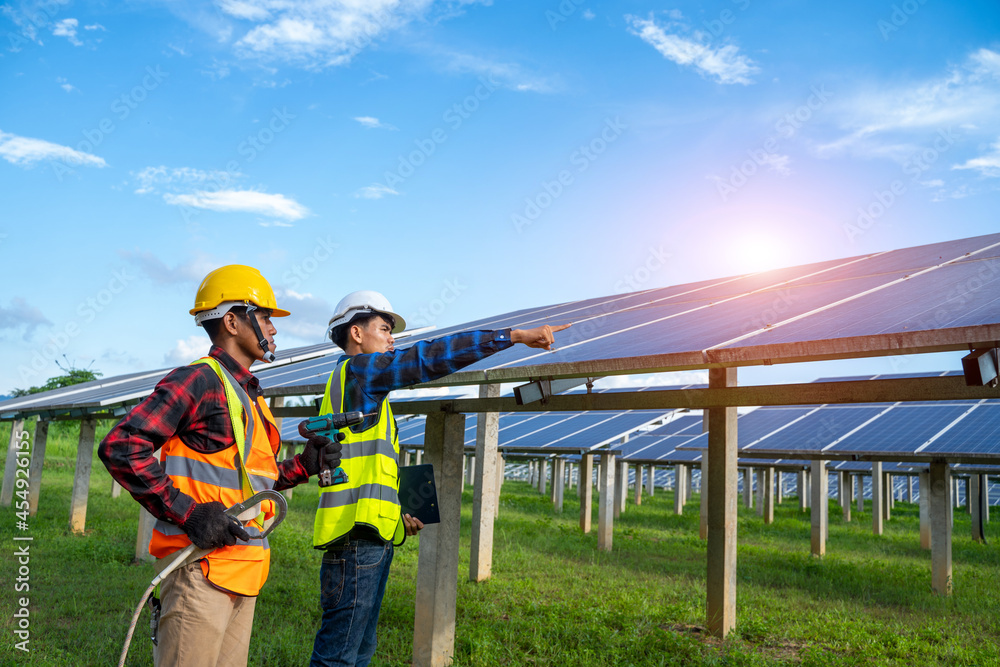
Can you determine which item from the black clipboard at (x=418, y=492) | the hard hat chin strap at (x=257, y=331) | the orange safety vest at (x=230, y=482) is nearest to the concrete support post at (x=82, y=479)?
the black clipboard at (x=418, y=492)

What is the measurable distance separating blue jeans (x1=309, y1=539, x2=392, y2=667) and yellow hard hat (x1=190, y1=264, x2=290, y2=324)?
4.46ft

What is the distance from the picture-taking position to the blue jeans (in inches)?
139

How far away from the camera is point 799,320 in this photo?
4.18 m

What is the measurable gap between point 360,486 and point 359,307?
1.08 meters

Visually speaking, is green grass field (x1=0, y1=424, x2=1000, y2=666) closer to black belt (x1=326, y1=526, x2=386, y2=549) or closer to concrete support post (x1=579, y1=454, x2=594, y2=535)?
concrete support post (x1=579, y1=454, x2=594, y2=535)

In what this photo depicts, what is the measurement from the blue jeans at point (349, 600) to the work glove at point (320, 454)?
0.54m

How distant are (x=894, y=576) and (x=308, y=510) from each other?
12.4 meters

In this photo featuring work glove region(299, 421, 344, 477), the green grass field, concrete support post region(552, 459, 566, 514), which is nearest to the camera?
work glove region(299, 421, 344, 477)

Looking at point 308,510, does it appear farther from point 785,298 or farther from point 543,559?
point 785,298

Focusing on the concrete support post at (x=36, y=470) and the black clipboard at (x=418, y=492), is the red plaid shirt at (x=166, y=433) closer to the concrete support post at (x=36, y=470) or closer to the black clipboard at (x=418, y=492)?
the black clipboard at (x=418, y=492)

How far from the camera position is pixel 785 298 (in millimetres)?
5582

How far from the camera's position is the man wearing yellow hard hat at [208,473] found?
8.57 feet

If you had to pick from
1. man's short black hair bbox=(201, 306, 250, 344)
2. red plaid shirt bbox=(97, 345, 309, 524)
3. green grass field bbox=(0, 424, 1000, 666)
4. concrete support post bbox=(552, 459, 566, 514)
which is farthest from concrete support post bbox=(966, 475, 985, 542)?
red plaid shirt bbox=(97, 345, 309, 524)

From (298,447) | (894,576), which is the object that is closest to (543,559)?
(894,576)
